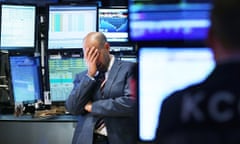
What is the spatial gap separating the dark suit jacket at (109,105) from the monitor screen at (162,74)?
1.81 meters

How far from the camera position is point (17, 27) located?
180 inches

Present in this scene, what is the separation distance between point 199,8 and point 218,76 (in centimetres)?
24

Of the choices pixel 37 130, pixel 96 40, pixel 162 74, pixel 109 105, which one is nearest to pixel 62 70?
pixel 37 130

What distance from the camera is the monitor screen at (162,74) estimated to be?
140cm

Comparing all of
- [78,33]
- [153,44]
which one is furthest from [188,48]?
[78,33]

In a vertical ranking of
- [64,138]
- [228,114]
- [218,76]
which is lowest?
[64,138]

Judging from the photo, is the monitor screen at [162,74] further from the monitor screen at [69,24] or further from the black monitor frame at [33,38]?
the black monitor frame at [33,38]

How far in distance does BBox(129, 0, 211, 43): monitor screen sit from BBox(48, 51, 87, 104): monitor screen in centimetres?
310

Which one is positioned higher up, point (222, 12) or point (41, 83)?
point (222, 12)

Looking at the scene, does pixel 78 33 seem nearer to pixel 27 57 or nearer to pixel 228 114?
pixel 27 57

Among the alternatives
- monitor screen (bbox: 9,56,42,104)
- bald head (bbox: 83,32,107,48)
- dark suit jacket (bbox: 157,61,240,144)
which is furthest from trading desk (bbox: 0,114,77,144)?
dark suit jacket (bbox: 157,61,240,144)

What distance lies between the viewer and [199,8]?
1.36 metres

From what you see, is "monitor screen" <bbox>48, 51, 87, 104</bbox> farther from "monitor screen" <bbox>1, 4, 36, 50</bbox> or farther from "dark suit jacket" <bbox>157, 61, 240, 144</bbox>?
"dark suit jacket" <bbox>157, 61, 240, 144</bbox>

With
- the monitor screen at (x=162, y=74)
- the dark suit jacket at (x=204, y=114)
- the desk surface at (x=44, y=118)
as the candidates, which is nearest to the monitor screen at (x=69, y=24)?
the desk surface at (x=44, y=118)
